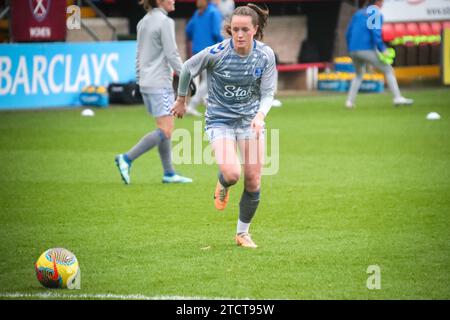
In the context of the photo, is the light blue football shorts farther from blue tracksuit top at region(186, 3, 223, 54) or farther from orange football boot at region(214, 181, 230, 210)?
blue tracksuit top at region(186, 3, 223, 54)

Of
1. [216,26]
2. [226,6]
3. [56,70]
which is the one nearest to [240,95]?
[216,26]

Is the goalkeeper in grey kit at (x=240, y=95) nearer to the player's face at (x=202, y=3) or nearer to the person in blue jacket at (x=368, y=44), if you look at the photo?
the player's face at (x=202, y=3)

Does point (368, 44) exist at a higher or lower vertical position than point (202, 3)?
lower

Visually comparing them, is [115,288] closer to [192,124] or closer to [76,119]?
[192,124]

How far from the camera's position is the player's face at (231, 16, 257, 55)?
839cm

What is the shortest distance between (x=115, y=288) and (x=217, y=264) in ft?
3.59

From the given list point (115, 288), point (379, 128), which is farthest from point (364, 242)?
point (379, 128)

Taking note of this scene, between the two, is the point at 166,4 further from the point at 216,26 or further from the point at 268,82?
the point at 216,26

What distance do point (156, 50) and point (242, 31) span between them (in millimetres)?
4032

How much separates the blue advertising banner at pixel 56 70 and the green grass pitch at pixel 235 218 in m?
3.13

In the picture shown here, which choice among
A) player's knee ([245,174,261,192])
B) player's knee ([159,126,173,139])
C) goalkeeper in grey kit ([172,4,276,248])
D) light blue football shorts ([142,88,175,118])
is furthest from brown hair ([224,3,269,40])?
player's knee ([159,126,173,139])

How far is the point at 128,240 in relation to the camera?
357 inches

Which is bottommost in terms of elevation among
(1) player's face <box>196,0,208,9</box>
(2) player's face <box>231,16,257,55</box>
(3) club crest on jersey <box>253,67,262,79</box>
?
(1) player's face <box>196,0,208,9</box>

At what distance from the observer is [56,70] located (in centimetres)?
2162
